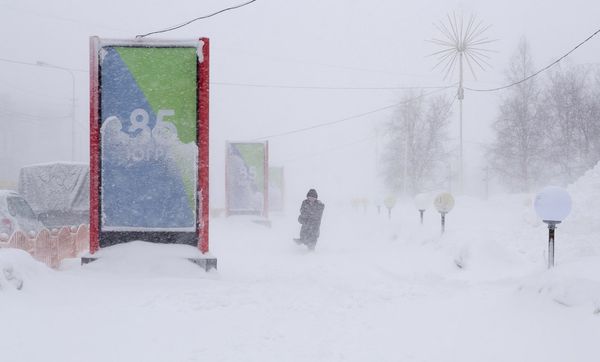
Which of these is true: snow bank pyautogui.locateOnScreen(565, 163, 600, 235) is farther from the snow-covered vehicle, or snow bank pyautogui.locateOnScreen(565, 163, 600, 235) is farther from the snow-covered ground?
the snow-covered vehicle

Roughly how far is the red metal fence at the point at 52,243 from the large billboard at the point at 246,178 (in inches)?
436

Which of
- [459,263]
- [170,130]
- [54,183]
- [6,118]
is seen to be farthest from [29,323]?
[6,118]

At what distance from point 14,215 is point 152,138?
514 cm

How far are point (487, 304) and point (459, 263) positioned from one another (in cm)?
356

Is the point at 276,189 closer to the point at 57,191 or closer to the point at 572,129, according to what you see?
the point at 57,191

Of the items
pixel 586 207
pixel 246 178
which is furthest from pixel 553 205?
pixel 246 178

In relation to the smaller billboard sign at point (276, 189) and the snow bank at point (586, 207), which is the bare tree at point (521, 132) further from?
the snow bank at point (586, 207)

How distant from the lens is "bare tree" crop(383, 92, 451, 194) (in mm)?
49000

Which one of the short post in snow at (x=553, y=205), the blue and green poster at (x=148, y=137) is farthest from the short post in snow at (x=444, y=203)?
the blue and green poster at (x=148, y=137)

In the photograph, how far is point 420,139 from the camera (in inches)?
1946

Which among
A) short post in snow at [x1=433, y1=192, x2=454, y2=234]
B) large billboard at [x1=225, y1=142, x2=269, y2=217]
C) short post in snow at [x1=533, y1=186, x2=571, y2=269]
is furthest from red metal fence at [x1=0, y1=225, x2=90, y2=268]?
large billboard at [x1=225, y1=142, x2=269, y2=217]

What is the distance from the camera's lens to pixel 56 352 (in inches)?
152

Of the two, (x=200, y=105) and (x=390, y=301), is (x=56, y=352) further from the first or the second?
(x=200, y=105)

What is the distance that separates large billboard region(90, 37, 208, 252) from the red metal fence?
1.31 m
